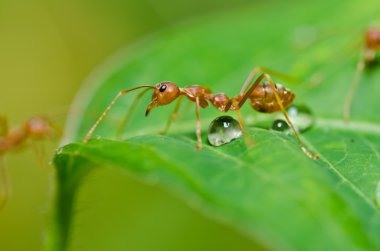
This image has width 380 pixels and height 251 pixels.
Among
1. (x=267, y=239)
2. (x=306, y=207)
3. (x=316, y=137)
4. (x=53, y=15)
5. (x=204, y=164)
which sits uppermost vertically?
(x=53, y=15)

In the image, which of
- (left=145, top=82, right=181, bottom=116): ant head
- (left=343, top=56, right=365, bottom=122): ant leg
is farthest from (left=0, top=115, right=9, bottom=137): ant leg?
(left=343, top=56, right=365, bottom=122): ant leg

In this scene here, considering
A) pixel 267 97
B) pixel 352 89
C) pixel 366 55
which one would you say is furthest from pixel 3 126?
pixel 366 55

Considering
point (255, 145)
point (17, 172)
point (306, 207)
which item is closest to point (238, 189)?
point (306, 207)

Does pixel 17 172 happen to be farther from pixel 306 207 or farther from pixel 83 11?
pixel 306 207

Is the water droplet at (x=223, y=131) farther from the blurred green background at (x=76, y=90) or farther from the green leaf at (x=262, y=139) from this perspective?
the blurred green background at (x=76, y=90)

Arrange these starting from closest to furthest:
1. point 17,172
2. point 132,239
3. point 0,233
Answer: point 132,239, point 0,233, point 17,172

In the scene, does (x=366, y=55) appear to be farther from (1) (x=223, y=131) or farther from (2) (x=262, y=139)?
(2) (x=262, y=139)

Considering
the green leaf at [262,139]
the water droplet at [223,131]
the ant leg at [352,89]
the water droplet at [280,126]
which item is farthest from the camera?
the ant leg at [352,89]

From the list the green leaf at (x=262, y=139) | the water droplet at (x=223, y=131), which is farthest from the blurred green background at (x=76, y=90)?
the water droplet at (x=223, y=131)
